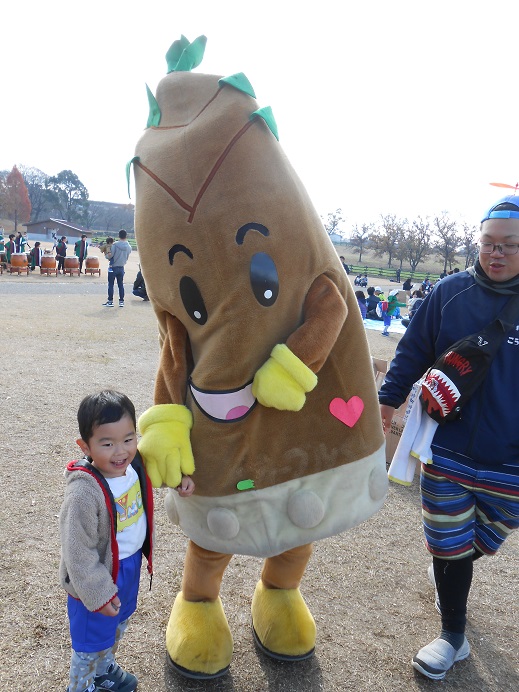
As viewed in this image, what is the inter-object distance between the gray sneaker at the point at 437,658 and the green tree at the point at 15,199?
226 ft

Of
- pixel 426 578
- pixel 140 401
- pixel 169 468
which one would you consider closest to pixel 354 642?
pixel 426 578

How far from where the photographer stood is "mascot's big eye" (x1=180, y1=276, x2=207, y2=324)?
78.9 inches

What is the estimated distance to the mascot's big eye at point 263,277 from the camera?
6.32 ft

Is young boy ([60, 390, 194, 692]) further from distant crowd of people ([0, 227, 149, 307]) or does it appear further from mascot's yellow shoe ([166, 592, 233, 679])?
distant crowd of people ([0, 227, 149, 307])

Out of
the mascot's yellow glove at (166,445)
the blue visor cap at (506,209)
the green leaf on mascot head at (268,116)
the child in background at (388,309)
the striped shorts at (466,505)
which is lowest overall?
the child in background at (388,309)

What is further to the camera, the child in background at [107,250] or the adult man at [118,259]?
the child in background at [107,250]

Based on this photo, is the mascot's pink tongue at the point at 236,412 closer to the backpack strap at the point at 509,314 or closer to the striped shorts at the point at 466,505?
the striped shorts at the point at 466,505

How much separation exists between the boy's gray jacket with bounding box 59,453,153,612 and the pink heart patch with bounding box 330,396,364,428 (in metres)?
0.89

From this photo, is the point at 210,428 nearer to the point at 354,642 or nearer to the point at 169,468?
the point at 169,468

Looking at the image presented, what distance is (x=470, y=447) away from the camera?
7.37 feet

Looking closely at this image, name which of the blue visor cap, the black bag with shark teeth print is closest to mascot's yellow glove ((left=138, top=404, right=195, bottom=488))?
the black bag with shark teeth print

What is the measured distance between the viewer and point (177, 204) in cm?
195

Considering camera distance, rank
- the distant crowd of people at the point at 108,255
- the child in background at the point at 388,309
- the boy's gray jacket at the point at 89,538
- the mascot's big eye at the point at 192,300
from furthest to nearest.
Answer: the child in background at the point at 388,309 < the distant crowd of people at the point at 108,255 < the mascot's big eye at the point at 192,300 < the boy's gray jacket at the point at 89,538

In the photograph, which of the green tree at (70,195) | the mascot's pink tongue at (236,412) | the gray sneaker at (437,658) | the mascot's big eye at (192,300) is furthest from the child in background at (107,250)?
the green tree at (70,195)
